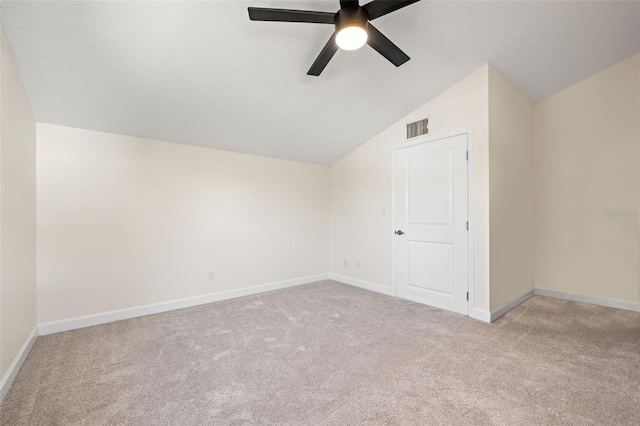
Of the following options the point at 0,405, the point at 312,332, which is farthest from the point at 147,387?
the point at 312,332

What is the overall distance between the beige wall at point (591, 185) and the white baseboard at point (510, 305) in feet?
1.23

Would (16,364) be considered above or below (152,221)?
below

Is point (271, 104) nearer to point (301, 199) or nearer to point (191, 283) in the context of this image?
point (301, 199)

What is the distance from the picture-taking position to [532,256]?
397 cm

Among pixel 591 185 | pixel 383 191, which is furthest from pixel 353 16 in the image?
pixel 591 185

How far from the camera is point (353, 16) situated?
1728mm

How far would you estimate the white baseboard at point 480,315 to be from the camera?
2.95 m

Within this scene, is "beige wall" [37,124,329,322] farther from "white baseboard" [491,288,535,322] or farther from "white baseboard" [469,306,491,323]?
"white baseboard" [491,288,535,322]

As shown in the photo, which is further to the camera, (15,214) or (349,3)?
(15,214)

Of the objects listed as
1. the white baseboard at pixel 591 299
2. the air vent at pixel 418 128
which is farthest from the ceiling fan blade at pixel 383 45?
the white baseboard at pixel 591 299

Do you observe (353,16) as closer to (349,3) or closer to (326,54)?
(349,3)

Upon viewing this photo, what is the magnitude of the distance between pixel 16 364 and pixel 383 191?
4106 millimetres

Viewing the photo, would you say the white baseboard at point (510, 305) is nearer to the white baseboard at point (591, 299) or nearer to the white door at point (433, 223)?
the white baseboard at point (591, 299)

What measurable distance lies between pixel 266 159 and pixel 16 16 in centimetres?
287
